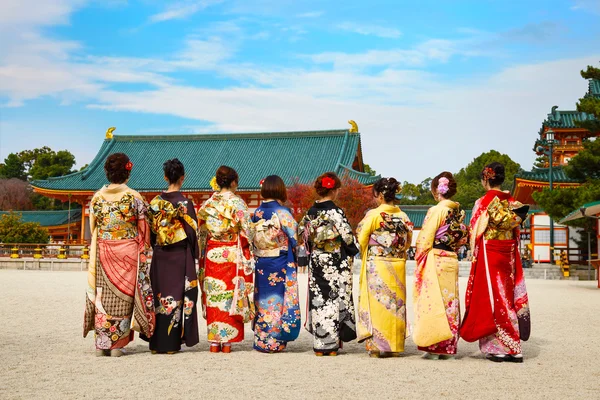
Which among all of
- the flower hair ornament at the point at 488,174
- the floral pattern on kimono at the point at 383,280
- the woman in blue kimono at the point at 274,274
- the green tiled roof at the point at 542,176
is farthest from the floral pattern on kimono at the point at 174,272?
the green tiled roof at the point at 542,176

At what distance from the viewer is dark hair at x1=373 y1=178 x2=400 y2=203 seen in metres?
6.23

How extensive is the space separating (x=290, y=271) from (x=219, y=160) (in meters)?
32.2

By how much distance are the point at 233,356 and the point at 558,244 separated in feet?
74.9

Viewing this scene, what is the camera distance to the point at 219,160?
38.2 m

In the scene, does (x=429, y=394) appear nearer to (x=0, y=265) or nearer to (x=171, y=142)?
(x=0, y=265)

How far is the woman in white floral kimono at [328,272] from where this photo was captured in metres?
6.17

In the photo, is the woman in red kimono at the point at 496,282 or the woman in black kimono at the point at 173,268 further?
the woman in black kimono at the point at 173,268

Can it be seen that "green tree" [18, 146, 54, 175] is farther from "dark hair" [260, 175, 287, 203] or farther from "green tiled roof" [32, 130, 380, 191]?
"dark hair" [260, 175, 287, 203]

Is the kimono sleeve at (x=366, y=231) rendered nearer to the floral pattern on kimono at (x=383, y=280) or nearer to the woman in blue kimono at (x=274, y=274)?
the floral pattern on kimono at (x=383, y=280)

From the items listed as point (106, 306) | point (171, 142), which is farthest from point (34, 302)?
point (171, 142)

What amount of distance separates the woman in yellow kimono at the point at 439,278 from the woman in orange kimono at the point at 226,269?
5.02 ft

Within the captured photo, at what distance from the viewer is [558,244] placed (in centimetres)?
2633

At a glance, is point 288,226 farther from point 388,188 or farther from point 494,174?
point 494,174

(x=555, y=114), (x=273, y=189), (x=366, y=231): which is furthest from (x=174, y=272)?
(x=555, y=114)
